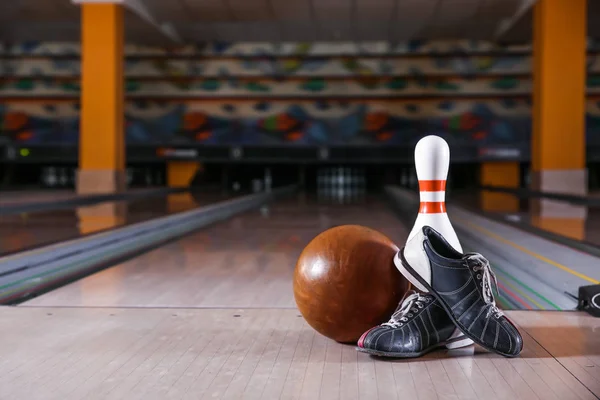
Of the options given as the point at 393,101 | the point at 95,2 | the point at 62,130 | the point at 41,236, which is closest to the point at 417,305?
the point at 41,236

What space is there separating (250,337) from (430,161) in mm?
675

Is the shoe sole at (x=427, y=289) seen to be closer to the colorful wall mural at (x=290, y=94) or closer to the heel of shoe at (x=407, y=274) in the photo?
the heel of shoe at (x=407, y=274)

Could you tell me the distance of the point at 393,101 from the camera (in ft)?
41.3

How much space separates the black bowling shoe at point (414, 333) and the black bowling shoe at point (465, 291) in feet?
0.15

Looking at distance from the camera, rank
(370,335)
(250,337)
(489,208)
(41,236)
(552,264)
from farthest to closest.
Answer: (489,208) → (41,236) → (552,264) → (250,337) → (370,335)

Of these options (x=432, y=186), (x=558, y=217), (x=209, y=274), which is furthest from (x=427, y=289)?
(x=558, y=217)

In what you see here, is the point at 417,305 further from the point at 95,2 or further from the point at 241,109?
the point at 241,109

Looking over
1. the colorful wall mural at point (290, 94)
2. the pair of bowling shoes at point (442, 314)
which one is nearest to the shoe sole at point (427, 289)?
the pair of bowling shoes at point (442, 314)

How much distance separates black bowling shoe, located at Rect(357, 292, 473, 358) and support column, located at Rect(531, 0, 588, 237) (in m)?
7.81

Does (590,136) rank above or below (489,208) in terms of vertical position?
A: above

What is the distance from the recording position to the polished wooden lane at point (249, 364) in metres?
1.46

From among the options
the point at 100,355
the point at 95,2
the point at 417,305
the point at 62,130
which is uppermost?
the point at 95,2

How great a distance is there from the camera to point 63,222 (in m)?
5.59

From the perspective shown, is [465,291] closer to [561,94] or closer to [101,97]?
[561,94]
